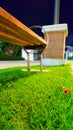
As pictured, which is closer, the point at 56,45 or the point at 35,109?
the point at 35,109

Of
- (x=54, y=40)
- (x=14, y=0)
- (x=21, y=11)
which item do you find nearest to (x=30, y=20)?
(x=21, y=11)

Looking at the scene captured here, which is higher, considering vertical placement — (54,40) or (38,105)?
(54,40)

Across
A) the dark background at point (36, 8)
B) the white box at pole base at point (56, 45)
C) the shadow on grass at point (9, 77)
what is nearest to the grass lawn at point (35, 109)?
the shadow on grass at point (9, 77)

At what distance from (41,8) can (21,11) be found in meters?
1.77

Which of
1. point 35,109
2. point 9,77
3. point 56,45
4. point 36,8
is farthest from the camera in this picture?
point 36,8

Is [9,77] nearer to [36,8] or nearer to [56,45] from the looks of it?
[56,45]

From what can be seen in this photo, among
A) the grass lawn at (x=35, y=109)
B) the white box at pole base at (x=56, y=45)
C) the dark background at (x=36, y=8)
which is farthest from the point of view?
the dark background at (x=36, y=8)

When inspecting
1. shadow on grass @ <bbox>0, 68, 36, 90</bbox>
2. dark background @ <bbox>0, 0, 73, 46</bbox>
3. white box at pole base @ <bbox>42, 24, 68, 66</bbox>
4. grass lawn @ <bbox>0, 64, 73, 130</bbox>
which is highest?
dark background @ <bbox>0, 0, 73, 46</bbox>

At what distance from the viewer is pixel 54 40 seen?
7820 millimetres

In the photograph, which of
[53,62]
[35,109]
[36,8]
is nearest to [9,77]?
[35,109]

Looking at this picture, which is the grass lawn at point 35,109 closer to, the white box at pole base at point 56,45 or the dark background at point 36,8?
the white box at pole base at point 56,45

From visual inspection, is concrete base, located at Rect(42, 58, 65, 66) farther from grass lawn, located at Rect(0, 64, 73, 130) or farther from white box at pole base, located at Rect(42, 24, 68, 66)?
grass lawn, located at Rect(0, 64, 73, 130)

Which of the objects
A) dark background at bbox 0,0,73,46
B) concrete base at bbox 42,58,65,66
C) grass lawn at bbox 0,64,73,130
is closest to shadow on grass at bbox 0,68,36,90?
grass lawn at bbox 0,64,73,130

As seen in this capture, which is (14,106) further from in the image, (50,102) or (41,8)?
(41,8)
